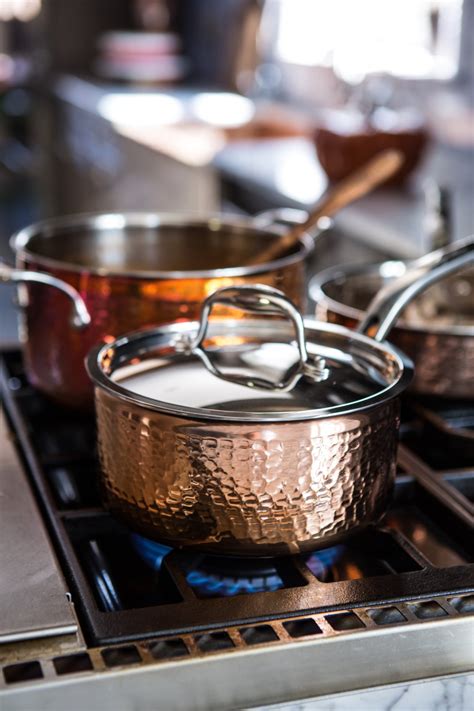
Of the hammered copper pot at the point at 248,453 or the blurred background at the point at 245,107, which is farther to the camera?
the blurred background at the point at 245,107

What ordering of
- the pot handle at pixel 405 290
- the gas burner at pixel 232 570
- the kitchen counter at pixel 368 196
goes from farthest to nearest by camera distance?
1. the kitchen counter at pixel 368 196
2. the pot handle at pixel 405 290
3. the gas burner at pixel 232 570

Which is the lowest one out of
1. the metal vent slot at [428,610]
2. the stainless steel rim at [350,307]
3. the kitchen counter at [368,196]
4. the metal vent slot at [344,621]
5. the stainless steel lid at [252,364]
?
the kitchen counter at [368,196]

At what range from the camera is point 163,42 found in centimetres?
418

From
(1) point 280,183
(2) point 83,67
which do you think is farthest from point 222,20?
(1) point 280,183

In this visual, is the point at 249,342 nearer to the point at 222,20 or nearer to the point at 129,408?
the point at 129,408

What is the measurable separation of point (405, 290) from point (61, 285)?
10.3 inches

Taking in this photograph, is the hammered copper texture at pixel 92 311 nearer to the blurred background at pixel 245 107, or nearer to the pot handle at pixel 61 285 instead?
the pot handle at pixel 61 285

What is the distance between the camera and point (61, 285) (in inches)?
29.9

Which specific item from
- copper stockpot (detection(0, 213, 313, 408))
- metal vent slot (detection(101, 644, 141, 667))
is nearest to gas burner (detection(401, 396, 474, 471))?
copper stockpot (detection(0, 213, 313, 408))

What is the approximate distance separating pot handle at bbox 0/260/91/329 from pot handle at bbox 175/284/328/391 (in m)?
0.13

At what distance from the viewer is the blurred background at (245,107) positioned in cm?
203

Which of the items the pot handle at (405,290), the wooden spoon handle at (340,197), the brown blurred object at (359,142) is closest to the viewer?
the pot handle at (405,290)

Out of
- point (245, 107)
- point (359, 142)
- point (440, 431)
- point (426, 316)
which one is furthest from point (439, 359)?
point (245, 107)

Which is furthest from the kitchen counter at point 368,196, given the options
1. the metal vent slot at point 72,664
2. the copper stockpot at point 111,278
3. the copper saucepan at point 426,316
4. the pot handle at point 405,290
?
the metal vent slot at point 72,664
